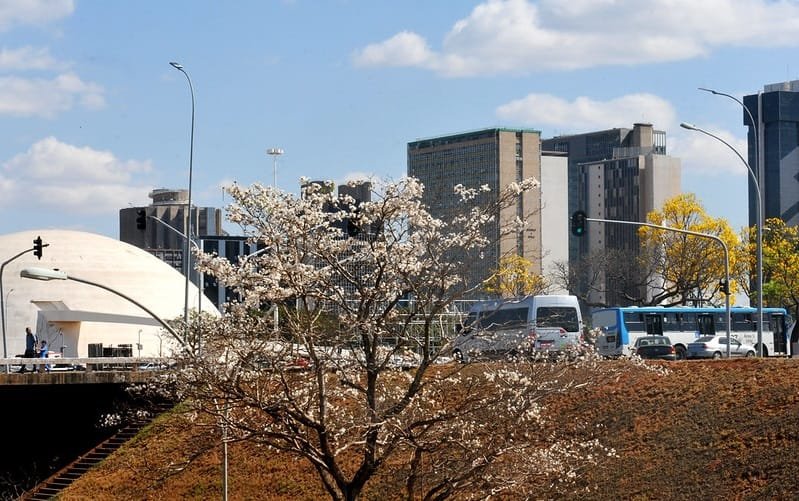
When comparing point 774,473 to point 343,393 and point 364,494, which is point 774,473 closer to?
point 343,393

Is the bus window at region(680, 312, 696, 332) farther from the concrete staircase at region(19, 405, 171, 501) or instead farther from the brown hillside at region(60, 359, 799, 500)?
the concrete staircase at region(19, 405, 171, 501)

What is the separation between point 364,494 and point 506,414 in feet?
39.7

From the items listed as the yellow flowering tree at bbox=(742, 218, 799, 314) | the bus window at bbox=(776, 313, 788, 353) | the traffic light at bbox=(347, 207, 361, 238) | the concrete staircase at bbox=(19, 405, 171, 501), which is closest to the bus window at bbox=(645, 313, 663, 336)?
the bus window at bbox=(776, 313, 788, 353)

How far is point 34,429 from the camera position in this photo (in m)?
48.1

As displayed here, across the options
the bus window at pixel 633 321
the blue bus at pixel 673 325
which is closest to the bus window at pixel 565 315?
the blue bus at pixel 673 325

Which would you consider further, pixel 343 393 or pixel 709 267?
pixel 709 267

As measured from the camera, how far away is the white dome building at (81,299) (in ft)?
289

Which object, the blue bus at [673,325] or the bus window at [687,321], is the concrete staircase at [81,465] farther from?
the bus window at [687,321]

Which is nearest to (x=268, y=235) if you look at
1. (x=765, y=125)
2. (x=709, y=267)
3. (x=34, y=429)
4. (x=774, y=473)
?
(x=774, y=473)

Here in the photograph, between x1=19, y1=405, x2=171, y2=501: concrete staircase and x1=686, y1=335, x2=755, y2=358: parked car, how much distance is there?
77.5 ft

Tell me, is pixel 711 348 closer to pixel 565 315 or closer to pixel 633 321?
pixel 633 321

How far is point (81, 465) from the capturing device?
4422 centimetres

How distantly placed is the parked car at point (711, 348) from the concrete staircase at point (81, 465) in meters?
23.6

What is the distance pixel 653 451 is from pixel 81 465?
69.4 feet
